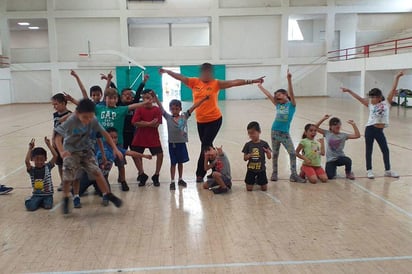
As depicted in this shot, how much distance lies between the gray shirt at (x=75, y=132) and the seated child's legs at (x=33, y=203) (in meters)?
1.01

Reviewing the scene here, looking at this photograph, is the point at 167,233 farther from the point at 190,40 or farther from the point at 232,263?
the point at 190,40

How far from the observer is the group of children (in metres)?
4.86

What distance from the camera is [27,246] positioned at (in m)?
4.10

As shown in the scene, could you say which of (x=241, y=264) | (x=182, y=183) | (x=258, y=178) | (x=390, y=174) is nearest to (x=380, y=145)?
(x=390, y=174)

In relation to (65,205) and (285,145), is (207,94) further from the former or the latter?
(65,205)

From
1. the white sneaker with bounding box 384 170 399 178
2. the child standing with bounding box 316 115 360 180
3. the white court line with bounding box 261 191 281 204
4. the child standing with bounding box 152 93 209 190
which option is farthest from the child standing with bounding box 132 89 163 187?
the white sneaker with bounding box 384 170 399 178

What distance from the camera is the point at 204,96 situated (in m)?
6.11

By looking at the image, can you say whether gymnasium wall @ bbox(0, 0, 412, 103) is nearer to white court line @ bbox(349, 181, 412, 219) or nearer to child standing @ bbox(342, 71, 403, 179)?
child standing @ bbox(342, 71, 403, 179)

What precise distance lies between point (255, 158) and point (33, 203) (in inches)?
121

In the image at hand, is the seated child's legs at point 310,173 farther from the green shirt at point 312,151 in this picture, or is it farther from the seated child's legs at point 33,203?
the seated child's legs at point 33,203

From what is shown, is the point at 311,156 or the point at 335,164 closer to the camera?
the point at 311,156

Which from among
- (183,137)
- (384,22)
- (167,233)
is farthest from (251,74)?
(167,233)

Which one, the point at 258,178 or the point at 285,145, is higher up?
the point at 285,145

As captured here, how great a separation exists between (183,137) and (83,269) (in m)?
2.97
